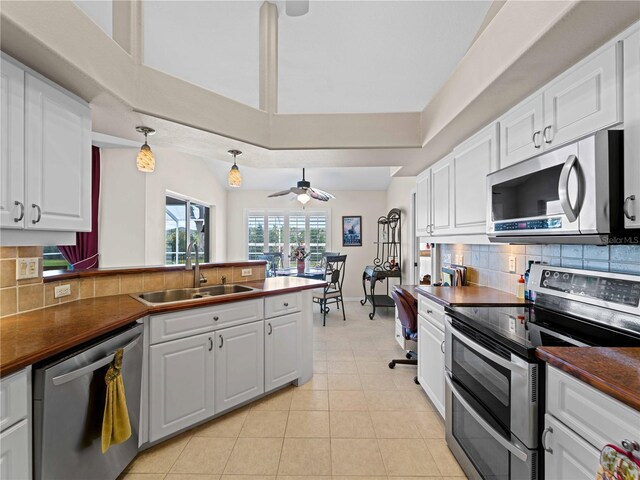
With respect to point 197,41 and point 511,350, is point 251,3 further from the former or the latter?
point 511,350

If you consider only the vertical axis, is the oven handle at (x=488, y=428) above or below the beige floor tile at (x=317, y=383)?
Answer: above

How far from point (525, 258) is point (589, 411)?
1301 mm

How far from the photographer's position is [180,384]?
5.92 feet

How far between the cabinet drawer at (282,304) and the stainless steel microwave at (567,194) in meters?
1.65

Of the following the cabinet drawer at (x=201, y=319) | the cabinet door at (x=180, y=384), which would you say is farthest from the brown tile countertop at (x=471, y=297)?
the cabinet door at (x=180, y=384)

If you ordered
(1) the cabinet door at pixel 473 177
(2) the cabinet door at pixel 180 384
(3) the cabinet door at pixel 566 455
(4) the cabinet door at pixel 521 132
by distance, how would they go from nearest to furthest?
(3) the cabinet door at pixel 566 455
(4) the cabinet door at pixel 521 132
(2) the cabinet door at pixel 180 384
(1) the cabinet door at pixel 473 177

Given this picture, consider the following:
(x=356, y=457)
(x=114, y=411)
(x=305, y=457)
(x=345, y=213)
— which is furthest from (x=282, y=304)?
(x=345, y=213)

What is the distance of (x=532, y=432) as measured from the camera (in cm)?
108

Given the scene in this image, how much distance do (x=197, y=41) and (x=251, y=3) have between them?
21.2 inches

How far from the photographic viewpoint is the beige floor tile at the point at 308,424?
6.26ft

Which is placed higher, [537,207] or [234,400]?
[537,207]

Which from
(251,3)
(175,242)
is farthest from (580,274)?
(175,242)

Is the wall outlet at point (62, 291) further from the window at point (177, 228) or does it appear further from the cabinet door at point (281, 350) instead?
the window at point (177, 228)

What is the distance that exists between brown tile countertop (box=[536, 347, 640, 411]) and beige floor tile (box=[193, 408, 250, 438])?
74.9 inches
